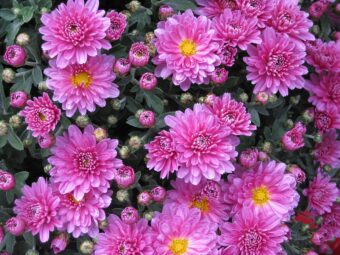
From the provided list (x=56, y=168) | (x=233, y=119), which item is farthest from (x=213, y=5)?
(x=56, y=168)

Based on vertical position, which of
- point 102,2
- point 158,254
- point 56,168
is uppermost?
point 102,2

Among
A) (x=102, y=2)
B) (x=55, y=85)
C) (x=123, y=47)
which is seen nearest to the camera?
(x=55, y=85)

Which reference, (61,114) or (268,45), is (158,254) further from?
(268,45)

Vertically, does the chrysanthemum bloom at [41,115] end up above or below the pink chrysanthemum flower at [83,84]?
below

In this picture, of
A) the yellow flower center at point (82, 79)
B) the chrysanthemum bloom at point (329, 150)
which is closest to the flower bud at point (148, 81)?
the yellow flower center at point (82, 79)

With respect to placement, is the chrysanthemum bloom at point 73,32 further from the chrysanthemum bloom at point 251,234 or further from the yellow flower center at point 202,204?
the chrysanthemum bloom at point 251,234

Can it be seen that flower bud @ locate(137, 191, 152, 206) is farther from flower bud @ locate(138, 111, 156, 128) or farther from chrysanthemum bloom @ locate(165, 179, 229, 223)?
flower bud @ locate(138, 111, 156, 128)

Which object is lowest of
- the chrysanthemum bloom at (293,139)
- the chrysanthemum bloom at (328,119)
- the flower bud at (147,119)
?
the chrysanthemum bloom at (328,119)
